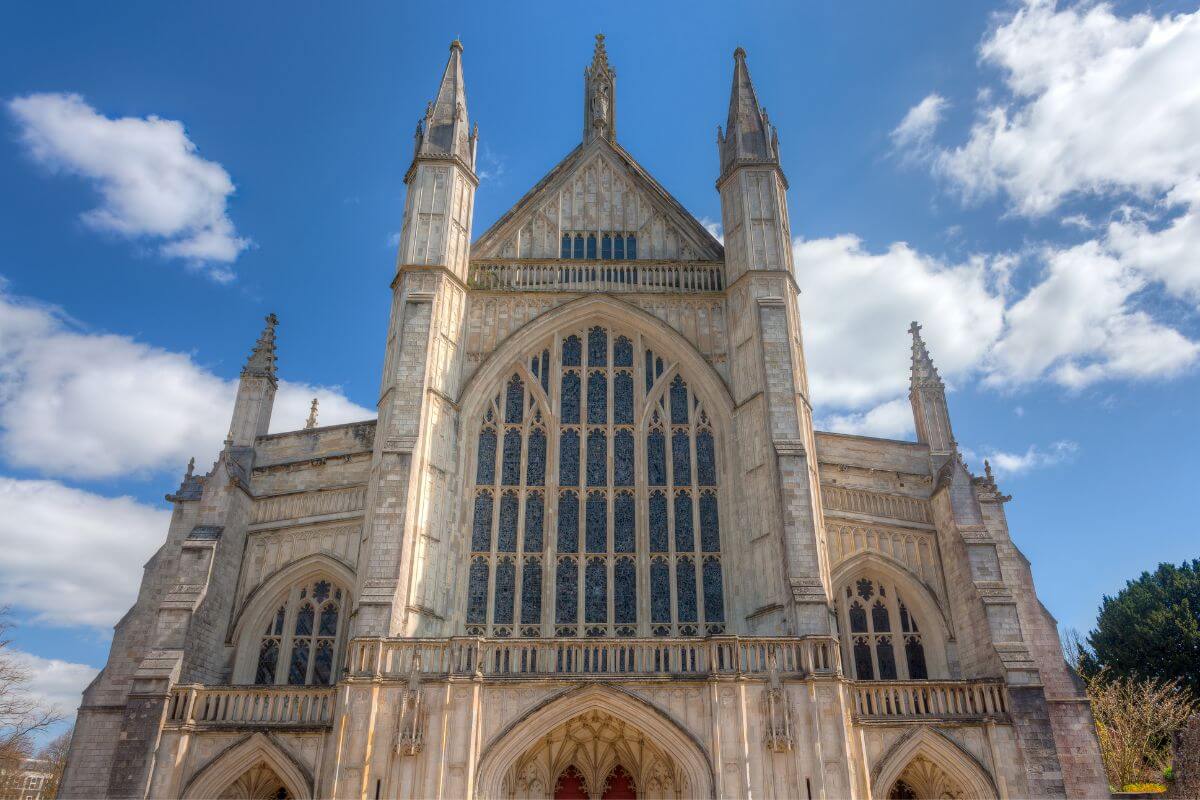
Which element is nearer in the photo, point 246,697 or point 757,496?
point 246,697

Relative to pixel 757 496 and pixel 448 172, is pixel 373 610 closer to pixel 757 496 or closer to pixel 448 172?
pixel 757 496

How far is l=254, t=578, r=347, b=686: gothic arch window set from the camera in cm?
1836

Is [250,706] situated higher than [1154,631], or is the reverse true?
[1154,631]

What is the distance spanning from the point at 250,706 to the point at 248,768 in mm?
1059

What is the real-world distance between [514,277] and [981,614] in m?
12.9

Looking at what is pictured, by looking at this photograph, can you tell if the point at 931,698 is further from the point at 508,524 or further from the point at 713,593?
the point at 508,524

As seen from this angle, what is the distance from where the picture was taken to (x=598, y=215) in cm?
2297

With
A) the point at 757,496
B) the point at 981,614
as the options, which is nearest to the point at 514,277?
the point at 757,496

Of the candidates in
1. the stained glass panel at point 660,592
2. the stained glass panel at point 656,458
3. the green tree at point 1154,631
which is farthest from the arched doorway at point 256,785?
the green tree at point 1154,631

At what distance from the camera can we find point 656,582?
18.3m

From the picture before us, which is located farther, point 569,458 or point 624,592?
point 569,458

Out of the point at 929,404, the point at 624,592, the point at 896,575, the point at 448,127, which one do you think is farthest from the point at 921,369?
the point at 448,127

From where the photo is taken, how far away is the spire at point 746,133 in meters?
22.1

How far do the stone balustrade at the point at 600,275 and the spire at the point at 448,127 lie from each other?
301cm
